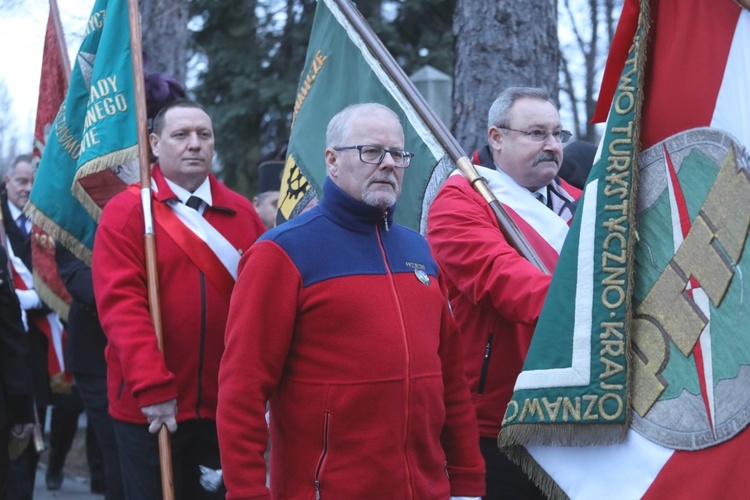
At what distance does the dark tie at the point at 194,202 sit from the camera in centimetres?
546

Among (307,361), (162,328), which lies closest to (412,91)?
(162,328)

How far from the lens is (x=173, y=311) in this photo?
5.20m

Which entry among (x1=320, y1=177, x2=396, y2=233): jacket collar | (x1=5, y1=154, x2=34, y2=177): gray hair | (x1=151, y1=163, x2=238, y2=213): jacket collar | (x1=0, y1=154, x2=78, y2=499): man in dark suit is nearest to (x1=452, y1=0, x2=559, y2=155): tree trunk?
(x1=151, y1=163, x2=238, y2=213): jacket collar

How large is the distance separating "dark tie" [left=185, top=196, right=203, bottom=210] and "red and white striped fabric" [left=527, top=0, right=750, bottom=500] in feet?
7.28

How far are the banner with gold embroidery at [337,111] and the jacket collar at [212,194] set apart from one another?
338mm

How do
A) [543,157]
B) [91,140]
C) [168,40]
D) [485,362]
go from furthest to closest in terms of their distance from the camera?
1. [168,40]
2. [91,140]
3. [543,157]
4. [485,362]

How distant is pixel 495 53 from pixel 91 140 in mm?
2516

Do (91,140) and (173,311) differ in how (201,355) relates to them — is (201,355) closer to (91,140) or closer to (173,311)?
(173,311)

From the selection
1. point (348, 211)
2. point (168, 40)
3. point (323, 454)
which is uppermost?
point (168, 40)

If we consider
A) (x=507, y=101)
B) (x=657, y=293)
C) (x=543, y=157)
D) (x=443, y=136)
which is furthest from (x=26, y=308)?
(x=657, y=293)

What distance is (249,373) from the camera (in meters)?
3.71

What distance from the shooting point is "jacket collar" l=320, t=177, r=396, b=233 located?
392 cm

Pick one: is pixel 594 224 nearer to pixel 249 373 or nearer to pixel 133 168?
pixel 249 373

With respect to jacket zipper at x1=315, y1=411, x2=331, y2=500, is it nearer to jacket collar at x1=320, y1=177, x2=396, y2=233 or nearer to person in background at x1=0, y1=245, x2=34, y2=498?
jacket collar at x1=320, y1=177, x2=396, y2=233
